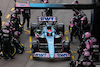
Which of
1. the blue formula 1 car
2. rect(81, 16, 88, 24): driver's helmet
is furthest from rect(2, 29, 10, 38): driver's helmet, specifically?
rect(81, 16, 88, 24): driver's helmet

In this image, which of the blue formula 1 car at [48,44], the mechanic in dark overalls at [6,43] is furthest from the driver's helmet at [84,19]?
the mechanic in dark overalls at [6,43]

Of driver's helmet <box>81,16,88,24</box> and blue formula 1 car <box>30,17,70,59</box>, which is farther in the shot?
driver's helmet <box>81,16,88,24</box>

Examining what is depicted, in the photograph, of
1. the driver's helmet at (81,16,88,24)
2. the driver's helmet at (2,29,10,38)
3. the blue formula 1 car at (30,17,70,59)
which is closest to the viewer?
the driver's helmet at (2,29,10,38)

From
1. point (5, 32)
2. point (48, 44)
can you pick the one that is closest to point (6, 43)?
point (5, 32)

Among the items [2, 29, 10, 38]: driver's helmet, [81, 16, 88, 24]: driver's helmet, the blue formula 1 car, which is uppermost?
[81, 16, 88, 24]: driver's helmet

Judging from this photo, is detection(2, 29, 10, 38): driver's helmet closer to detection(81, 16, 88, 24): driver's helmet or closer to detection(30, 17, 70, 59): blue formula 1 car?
detection(30, 17, 70, 59): blue formula 1 car

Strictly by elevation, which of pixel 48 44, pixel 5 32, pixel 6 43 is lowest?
pixel 48 44

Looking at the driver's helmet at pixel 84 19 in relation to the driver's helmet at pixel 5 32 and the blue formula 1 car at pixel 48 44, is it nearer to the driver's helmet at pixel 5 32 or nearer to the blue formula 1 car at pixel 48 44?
A: the blue formula 1 car at pixel 48 44

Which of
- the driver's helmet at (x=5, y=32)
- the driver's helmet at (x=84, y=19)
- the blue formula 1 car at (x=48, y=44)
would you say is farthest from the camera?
the driver's helmet at (x=84, y=19)

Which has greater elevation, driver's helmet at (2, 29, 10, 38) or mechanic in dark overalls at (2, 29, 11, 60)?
driver's helmet at (2, 29, 10, 38)

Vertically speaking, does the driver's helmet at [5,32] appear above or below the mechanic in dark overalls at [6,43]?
above

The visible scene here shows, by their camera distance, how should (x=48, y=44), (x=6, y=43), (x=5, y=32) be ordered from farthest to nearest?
1. (x=48, y=44)
2. (x=6, y=43)
3. (x=5, y=32)

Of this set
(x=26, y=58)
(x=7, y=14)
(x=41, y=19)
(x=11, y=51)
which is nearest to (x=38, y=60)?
(x=26, y=58)

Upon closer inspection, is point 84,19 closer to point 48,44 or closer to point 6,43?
point 48,44
